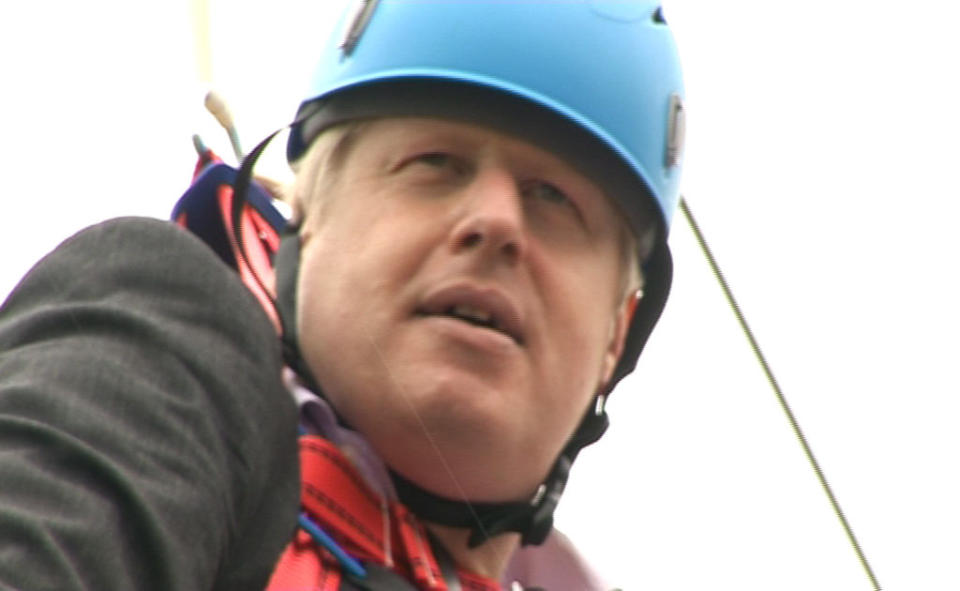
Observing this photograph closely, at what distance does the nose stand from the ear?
0.16 meters

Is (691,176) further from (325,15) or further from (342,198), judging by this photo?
(342,198)

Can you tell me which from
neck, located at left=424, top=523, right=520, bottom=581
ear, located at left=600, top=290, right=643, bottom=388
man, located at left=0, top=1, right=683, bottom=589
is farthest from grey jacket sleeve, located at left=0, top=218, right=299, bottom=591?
ear, located at left=600, top=290, right=643, bottom=388

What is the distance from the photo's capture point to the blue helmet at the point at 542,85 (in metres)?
1.22

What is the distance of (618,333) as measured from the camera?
1.35 m

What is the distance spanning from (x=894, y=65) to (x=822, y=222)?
19 centimetres

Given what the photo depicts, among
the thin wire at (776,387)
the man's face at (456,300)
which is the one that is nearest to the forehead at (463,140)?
the man's face at (456,300)

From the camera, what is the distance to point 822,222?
1.90m

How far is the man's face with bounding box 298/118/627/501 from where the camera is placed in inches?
43.8

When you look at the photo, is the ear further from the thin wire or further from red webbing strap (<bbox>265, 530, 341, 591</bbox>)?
the thin wire

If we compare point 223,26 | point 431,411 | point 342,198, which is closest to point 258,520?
point 431,411

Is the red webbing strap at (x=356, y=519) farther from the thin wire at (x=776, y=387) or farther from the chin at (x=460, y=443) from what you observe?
the thin wire at (x=776, y=387)

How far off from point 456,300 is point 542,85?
8.0 inches

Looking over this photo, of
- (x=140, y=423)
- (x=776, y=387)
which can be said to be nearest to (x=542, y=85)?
(x=140, y=423)

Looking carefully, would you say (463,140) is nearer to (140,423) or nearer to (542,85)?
(542,85)
